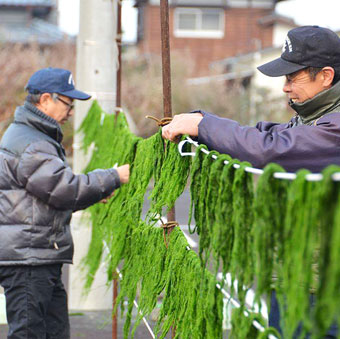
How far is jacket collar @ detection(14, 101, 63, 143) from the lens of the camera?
3711mm

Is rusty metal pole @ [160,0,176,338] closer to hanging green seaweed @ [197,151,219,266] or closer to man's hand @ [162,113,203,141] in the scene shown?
man's hand @ [162,113,203,141]

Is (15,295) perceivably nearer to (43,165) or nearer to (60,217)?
(60,217)

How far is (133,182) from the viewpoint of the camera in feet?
12.0

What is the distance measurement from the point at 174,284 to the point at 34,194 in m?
1.11

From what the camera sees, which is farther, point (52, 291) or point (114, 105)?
point (114, 105)

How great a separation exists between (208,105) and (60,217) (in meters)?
21.3

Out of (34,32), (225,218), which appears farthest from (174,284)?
(34,32)

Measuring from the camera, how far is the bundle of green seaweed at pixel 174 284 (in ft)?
7.81

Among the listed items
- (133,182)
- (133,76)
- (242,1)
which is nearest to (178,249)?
(133,182)

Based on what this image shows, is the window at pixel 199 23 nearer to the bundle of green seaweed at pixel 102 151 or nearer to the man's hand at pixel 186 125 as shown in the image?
the bundle of green seaweed at pixel 102 151

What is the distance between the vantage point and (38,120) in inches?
146

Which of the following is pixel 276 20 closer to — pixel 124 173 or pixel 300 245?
pixel 124 173

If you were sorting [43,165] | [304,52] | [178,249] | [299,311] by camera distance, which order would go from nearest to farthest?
[299,311], [304,52], [178,249], [43,165]

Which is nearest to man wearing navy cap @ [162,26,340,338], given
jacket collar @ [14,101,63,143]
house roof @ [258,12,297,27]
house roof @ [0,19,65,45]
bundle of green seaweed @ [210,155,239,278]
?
bundle of green seaweed @ [210,155,239,278]
